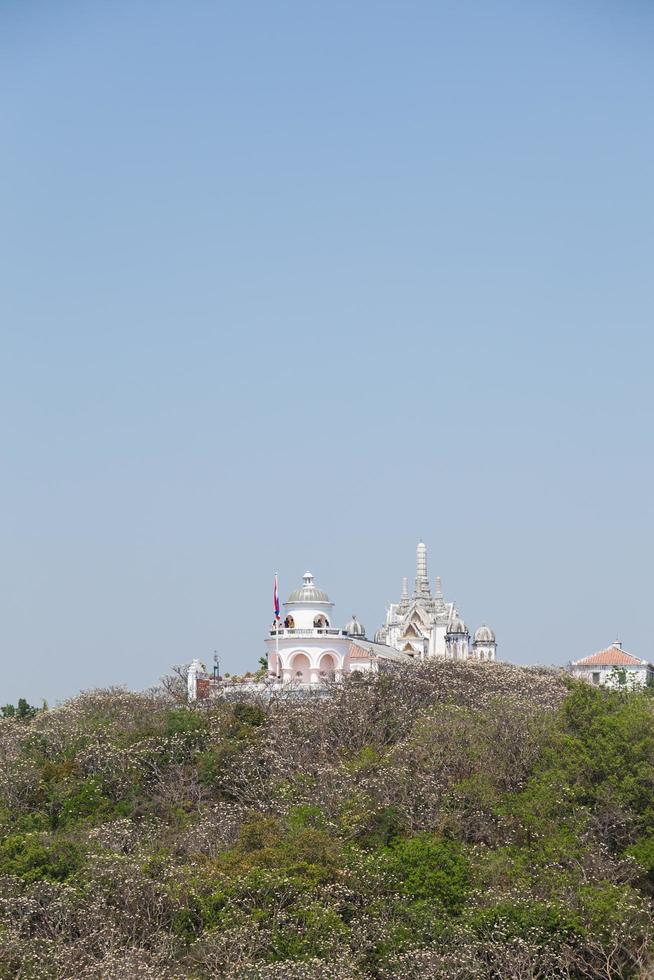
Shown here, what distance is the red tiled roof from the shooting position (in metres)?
90.1

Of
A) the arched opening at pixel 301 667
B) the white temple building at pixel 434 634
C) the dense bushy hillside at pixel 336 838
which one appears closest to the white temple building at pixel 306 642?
the arched opening at pixel 301 667

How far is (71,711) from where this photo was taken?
6056 centimetres

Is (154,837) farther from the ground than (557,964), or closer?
farther from the ground

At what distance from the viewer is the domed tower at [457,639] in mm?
103375

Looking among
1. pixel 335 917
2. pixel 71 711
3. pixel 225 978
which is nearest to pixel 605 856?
pixel 335 917

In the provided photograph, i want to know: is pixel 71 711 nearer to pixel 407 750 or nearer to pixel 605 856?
pixel 407 750

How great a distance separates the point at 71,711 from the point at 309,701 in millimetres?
9700

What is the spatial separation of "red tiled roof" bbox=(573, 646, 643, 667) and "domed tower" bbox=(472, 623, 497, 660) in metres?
14.4

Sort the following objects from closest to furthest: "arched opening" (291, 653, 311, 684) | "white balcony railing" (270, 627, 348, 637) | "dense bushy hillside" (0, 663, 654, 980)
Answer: "dense bushy hillside" (0, 663, 654, 980) < "arched opening" (291, 653, 311, 684) < "white balcony railing" (270, 627, 348, 637)

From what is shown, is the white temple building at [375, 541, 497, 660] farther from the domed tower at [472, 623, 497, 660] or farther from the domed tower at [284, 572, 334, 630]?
the domed tower at [284, 572, 334, 630]

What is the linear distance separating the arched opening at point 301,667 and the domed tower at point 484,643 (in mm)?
36497

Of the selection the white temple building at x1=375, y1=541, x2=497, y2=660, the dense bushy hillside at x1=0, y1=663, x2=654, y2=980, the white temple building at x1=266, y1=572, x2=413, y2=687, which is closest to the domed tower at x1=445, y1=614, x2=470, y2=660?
the white temple building at x1=375, y1=541, x2=497, y2=660

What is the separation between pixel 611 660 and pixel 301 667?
27443 millimetres

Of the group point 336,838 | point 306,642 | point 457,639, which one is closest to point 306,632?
point 306,642
